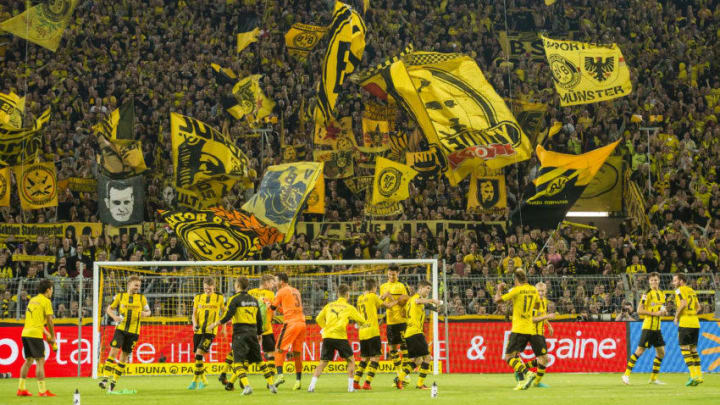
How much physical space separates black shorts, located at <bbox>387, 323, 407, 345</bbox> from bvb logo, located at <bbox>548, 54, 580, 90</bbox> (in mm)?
11050

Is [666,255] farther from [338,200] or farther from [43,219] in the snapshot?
[43,219]

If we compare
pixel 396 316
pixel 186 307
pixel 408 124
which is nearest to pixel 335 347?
pixel 396 316

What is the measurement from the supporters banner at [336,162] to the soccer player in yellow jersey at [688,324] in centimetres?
1235

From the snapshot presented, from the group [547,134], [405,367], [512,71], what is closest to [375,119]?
[547,134]

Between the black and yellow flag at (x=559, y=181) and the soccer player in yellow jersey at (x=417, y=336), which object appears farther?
the black and yellow flag at (x=559, y=181)

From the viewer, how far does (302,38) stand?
33406mm

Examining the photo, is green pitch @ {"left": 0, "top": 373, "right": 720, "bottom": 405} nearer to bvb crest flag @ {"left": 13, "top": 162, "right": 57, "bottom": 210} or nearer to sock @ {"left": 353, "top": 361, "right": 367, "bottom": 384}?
sock @ {"left": 353, "top": 361, "right": 367, "bottom": 384}

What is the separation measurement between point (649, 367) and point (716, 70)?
14952 mm

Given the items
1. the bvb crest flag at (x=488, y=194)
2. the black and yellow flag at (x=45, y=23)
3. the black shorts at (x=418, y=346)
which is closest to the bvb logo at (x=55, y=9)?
the black and yellow flag at (x=45, y=23)

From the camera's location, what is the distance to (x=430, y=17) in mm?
37500

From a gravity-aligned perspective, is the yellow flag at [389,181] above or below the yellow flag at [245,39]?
below

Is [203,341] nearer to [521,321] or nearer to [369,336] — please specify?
[369,336]

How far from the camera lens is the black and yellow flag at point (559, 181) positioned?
85.9 feet

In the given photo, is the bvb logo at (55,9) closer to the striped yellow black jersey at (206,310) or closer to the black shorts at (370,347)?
the striped yellow black jersey at (206,310)
